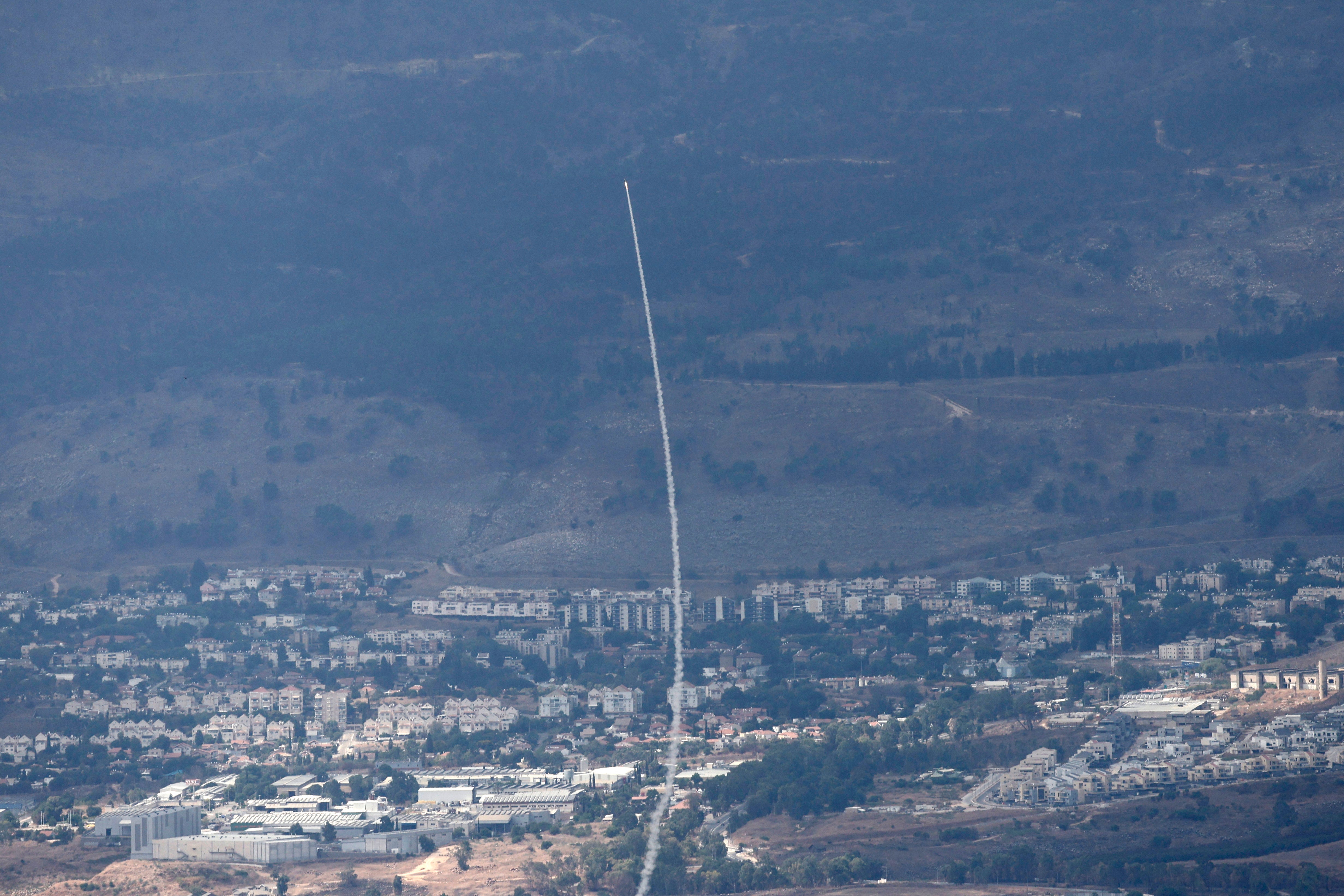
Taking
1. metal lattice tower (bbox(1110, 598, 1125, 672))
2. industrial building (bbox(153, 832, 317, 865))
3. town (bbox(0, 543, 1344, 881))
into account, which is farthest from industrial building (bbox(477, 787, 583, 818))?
metal lattice tower (bbox(1110, 598, 1125, 672))

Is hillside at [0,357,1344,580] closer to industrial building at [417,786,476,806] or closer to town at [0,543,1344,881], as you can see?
town at [0,543,1344,881]

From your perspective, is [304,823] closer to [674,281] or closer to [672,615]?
[672,615]

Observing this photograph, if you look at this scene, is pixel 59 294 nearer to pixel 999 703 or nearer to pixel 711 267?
pixel 711 267

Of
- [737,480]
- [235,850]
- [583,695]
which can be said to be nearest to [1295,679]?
[583,695]

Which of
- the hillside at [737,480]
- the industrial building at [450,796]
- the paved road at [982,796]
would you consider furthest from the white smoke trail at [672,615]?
the paved road at [982,796]

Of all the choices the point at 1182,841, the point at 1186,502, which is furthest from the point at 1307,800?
the point at 1186,502

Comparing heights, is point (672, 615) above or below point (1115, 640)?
above
